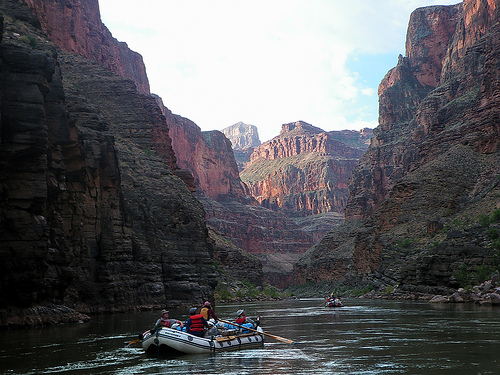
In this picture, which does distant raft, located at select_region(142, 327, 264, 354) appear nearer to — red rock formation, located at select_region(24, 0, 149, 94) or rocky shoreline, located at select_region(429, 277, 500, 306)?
rocky shoreline, located at select_region(429, 277, 500, 306)

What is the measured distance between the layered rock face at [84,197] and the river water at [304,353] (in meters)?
5.47

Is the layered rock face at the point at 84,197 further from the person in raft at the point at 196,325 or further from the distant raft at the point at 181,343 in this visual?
the person in raft at the point at 196,325

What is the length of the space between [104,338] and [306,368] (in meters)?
14.3

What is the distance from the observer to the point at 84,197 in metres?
48.2

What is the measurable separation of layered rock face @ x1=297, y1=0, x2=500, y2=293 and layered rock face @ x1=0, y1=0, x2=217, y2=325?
1067 inches

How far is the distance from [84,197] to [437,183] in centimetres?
5683

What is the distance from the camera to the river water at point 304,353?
758 inches

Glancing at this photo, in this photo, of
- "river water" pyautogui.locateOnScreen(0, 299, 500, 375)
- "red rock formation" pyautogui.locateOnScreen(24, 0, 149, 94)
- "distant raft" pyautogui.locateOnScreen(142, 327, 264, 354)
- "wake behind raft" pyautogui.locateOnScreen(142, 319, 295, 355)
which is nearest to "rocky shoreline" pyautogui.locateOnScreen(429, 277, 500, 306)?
"river water" pyautogui.locateOnScreen(0, 299, 500, 375)

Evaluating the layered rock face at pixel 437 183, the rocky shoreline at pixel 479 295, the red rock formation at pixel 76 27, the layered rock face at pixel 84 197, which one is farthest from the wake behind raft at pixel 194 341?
the red rock formation at pixel 76 27

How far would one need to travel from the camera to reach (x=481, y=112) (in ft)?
304

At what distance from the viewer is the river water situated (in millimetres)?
19250

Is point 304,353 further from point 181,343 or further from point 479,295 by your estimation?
point 479,295

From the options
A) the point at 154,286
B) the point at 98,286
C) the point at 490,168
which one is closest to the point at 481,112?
the point at 490,168

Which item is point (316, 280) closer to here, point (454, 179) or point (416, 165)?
point (416, 165)
